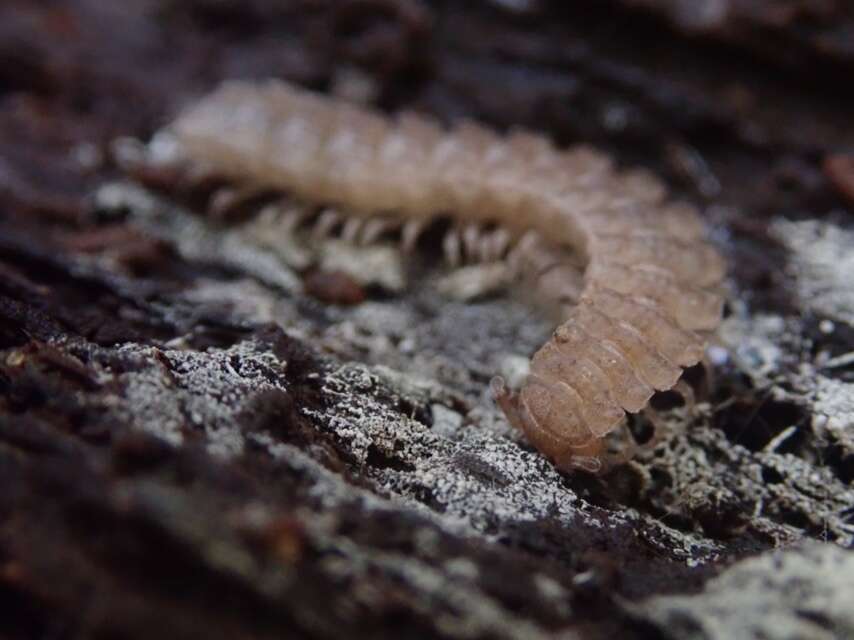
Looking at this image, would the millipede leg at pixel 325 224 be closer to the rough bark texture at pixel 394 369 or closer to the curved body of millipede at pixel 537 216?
the curved body of millipede at pixel 537 216

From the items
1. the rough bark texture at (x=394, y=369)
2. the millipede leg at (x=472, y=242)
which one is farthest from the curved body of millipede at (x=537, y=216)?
the rough bark texture at (x=394, y=369)

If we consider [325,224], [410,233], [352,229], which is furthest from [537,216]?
[325,224]

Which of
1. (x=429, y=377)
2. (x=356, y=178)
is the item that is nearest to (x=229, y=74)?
(x=356, y=178)

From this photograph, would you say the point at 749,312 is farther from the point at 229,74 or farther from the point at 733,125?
the point at 229,74

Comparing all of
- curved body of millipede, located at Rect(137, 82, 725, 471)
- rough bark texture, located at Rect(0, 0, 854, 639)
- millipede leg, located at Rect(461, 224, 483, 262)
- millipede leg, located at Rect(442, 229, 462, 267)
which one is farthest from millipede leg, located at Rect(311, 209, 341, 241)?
millipede leg, located at Rect(461, 224, 483, 262)

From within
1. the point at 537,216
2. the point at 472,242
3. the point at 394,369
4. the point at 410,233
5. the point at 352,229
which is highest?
the point at 537,216

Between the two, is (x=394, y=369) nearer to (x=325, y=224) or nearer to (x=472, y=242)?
(x=472, y=242)
